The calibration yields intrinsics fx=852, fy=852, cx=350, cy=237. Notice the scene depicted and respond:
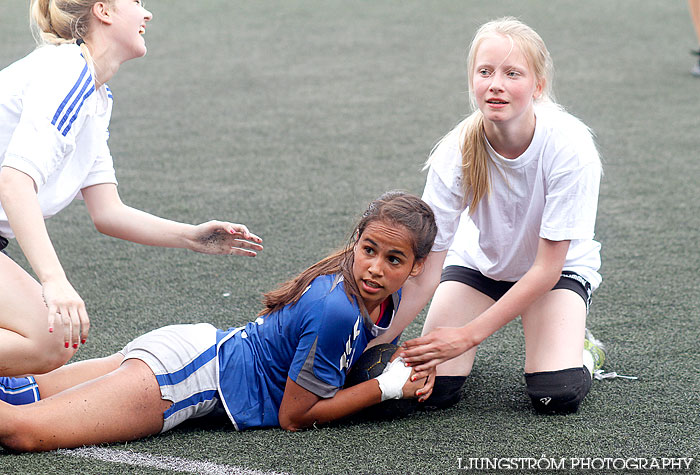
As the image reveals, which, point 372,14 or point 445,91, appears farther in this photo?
point 372,14

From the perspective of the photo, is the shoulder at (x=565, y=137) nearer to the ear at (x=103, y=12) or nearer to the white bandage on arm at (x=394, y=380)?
the white bandage on arm at (x=394, y=380)

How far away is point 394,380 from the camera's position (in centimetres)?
262

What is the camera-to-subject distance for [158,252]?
14.2 ft

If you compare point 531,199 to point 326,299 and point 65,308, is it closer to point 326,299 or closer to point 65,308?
point 326,299

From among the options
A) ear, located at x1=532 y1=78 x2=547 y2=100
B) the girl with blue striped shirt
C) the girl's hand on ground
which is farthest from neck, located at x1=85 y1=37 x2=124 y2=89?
ear, located at x1=532 y1=78 x2=547 y2=100

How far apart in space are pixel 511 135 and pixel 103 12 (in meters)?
1.35

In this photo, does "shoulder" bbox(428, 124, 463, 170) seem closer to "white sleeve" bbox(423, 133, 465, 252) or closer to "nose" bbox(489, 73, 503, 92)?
"white sleeve" bbox(423, 133, 465, 252)

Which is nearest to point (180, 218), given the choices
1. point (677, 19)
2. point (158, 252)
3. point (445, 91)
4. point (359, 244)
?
point (158, 252)

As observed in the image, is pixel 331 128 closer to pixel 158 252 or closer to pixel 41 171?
pixel 158 252

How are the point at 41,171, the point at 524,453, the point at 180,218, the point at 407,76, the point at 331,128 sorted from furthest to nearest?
the point at 407,76 → the point at 331,128 → the point at 180,218 → the point at 524,453 → the point at 41,171

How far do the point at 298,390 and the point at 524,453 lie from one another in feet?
2.24

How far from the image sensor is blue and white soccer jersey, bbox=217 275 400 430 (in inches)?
98.5

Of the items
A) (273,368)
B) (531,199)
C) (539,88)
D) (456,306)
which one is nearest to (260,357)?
(273,368)

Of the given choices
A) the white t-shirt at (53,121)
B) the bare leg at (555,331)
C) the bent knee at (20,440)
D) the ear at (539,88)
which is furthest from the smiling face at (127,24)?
the bare leg at (555,331)
